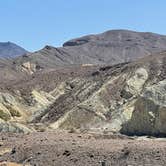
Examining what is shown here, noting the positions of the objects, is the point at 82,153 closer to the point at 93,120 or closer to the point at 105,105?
the point at 93,120

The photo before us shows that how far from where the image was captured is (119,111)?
60031mm

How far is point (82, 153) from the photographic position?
120 ft

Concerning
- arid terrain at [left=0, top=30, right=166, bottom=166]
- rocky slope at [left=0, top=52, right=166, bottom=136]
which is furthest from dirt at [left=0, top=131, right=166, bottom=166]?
rocky slope at [left=0, top=52, right=166, bottom=136]

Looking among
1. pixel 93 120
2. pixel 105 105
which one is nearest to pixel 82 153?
pixel 93 120

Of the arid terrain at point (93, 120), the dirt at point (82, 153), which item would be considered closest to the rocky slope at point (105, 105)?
the arid terrain at point (93, 120)

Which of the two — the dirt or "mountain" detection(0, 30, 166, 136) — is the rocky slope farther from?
the dirt

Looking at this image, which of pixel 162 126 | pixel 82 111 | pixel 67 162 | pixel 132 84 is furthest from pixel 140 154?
pixel 132 84

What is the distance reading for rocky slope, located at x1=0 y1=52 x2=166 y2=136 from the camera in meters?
52.2

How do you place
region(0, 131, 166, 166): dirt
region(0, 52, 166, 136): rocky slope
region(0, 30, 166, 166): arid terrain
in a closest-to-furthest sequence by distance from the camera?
region(0, 131, 166, 166): dirt, region(0, 30, 166, 166): arid terrain, region(0, 52, 166, 136): rocky slope

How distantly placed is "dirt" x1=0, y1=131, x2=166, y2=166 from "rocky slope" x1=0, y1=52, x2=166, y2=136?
7221 millimetres

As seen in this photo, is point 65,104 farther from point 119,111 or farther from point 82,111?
point 119,111

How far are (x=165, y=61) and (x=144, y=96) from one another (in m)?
22.9

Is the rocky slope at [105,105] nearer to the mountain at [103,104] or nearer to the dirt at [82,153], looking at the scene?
the mountain at [103,104]

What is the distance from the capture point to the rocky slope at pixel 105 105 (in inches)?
2056
